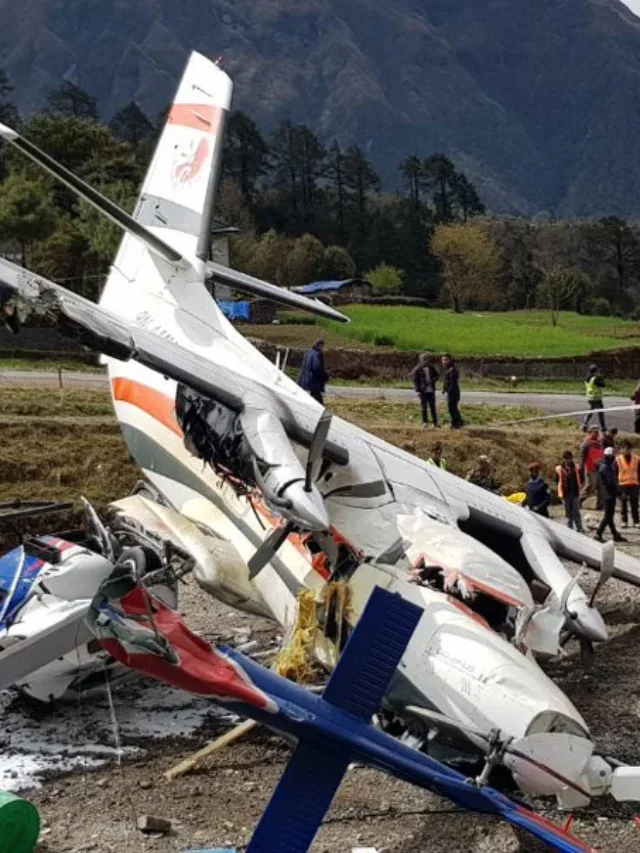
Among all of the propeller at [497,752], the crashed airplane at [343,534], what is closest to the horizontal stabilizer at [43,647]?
the crashed airplane at [343,534]

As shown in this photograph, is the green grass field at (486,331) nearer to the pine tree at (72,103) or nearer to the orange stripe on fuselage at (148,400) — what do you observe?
the orange stripe on fuselage at (148,400)

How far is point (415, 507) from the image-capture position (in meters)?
12.0

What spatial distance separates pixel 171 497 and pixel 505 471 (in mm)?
11024

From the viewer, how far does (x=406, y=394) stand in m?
34.2

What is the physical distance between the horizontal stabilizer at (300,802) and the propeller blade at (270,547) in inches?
102

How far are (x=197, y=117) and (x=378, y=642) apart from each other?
A: 46.3 feet

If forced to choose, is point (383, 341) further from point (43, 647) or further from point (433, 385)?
point (43, 647)

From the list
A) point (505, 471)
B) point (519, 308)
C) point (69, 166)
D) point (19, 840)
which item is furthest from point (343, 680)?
point (519, 308)

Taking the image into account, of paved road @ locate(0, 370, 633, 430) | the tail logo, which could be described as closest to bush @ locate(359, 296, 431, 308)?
paved road @ locate(0, 370, 633, 430)

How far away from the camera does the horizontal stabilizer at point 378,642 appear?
7.67 metres

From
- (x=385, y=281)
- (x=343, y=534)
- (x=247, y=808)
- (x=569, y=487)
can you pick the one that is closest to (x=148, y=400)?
(x=343, y=534)

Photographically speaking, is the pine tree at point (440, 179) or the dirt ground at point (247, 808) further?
the pine tree at point (440, 179)

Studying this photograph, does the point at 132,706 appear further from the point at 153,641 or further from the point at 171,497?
the point at 153,641

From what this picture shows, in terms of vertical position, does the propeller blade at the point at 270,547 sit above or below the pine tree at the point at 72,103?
below
